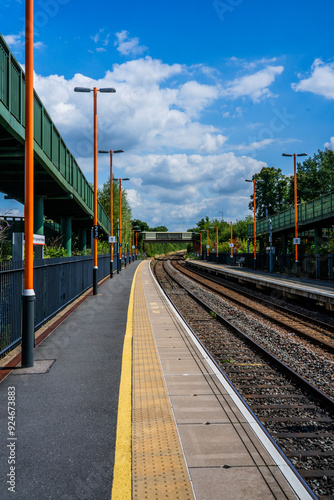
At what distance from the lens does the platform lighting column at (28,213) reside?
21.9ft

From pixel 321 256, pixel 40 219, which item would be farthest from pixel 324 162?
pixel 40 219

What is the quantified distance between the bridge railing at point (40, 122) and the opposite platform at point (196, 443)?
323 inches

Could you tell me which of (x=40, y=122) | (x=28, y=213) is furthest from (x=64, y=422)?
(x=40, y=122)

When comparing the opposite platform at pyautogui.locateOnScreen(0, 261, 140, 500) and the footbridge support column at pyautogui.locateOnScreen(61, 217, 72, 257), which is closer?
the opposite platform at pyautogui.locateOnScreen(0, 261, 140, 500)

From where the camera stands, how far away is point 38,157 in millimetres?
14797

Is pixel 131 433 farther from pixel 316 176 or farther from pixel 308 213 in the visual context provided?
pixel 316 176

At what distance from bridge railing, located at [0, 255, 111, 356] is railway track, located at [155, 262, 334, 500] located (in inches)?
161

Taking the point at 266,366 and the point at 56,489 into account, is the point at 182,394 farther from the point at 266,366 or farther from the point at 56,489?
the point at 266,366

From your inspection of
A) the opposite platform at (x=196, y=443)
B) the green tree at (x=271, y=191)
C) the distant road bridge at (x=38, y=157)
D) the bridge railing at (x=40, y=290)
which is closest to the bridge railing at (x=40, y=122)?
the distant road bridge at (x=38, y=157)

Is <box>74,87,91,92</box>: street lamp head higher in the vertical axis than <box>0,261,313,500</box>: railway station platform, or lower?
higher

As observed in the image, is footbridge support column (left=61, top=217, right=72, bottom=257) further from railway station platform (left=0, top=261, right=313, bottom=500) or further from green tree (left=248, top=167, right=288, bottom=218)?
green tree (left=248, top=167, right=288, bottom=218)

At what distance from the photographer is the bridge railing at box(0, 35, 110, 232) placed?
10805 mm

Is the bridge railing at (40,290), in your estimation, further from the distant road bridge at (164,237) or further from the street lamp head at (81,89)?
the distant road bridge at (164,237)

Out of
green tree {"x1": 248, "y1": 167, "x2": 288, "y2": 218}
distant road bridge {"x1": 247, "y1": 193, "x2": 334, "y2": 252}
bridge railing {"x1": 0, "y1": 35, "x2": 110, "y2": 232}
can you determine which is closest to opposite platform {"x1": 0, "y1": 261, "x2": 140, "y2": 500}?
bridge railing {"x1": 0, "y1": 35, "x2": 110, "y2": 232}
